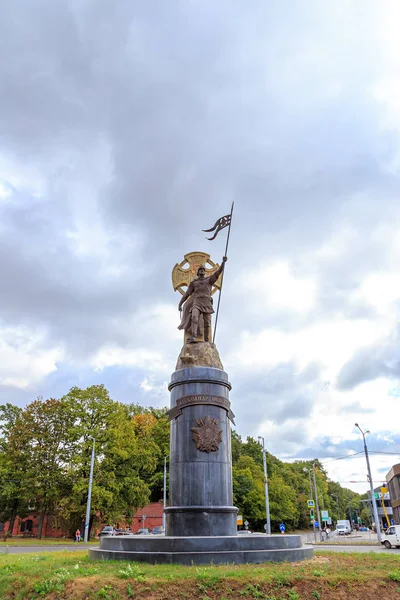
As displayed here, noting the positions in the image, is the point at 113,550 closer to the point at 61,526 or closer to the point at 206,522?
the point at 206,522

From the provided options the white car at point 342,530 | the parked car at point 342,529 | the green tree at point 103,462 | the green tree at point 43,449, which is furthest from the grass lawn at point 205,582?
the parked car at point 342,529

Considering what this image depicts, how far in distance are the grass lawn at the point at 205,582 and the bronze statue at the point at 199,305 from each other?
759cm

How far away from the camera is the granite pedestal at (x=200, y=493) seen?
10.5 meters

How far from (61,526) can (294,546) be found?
37555mm

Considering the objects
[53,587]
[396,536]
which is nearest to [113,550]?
[53,587]

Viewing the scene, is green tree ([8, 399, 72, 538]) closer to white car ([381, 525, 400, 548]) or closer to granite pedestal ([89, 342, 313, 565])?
white car ([381, 525, 400, 548])

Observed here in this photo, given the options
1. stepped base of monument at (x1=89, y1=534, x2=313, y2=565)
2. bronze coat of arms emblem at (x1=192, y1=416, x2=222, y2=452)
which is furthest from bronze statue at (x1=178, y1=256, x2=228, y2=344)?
stepped base of monument at (x1=89, y1=534, x2=313, y2=565)

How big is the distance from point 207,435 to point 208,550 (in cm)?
308

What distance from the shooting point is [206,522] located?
39.7ft

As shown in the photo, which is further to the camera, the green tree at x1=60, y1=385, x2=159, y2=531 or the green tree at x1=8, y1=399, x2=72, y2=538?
the green tree at x1=8, y1=399, x2=72, y2=538

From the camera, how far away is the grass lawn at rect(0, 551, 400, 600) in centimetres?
781

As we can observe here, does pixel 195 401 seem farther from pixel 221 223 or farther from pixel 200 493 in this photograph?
pixel 221 223

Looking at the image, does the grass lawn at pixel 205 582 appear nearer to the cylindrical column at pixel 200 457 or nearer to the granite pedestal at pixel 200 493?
the granite pedestal at pixel 200 493

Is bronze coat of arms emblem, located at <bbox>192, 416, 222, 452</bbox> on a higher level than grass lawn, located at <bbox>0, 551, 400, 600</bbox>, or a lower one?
higher
